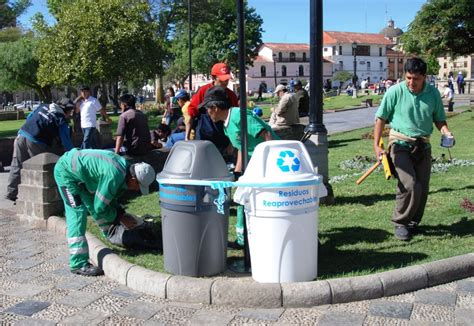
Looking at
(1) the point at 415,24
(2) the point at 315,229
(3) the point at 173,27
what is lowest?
(2) the point at 315,229

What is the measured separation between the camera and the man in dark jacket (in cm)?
794

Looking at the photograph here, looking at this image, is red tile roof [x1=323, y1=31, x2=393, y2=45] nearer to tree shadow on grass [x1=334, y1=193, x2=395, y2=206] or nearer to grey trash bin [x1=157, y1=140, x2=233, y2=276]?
tree shadow on grass [x1=334, y1=193, x2=395, y2=206]

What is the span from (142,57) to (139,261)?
24.6m

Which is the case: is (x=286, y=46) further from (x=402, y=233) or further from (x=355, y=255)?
(x=355, y=255)

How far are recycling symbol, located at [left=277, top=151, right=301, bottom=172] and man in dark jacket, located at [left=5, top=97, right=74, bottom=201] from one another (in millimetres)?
4373

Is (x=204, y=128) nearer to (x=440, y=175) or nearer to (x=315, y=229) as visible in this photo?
(x=315, y=229)

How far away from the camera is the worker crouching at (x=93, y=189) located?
5.05 m

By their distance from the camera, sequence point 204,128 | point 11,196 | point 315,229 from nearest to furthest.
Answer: point 315,229 < point 204,128 < point 11,196

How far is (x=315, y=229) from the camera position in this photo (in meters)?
4.63

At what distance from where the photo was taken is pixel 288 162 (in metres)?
4.44

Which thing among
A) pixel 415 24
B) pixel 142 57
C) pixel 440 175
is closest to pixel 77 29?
pixel 142 57

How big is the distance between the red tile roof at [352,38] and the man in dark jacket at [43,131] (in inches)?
4319

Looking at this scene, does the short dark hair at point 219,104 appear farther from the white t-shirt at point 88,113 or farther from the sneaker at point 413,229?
the white t-shirt at point 88,113

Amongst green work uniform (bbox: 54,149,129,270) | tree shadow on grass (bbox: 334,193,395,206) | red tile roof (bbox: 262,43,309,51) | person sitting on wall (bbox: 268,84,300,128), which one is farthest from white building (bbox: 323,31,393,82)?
green work uniform (bbox: 54,149,129,270)
